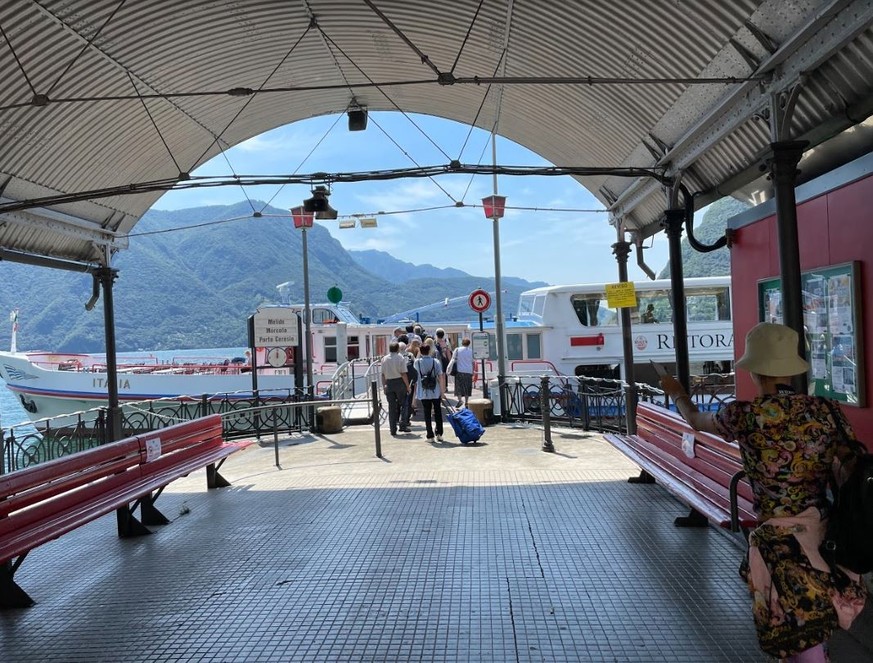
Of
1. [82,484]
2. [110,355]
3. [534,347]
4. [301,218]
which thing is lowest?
[82,484]

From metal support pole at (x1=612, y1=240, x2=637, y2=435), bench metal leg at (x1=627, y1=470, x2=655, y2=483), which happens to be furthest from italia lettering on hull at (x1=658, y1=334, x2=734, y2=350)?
bench metal leg at (x1=627, y1=470, x2=655, y2=483)

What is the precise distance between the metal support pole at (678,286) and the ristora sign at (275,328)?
7816mm

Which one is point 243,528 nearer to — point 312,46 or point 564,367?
point 312,46

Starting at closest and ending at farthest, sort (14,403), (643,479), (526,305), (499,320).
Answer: (643,479)
(499,320)
(526,305)
(14,403)

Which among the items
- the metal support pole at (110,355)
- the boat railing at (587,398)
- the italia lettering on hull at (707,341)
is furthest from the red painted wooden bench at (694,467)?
the italia lettering on hull at (707,341)

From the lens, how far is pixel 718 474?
4676mm

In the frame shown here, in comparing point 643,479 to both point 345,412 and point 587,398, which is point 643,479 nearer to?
point 587,398

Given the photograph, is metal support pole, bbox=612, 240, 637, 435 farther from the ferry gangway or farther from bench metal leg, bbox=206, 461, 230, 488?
bench metal leg, bbox=206, 461, 230, 488

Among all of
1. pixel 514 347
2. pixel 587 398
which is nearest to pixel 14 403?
pixel 514 347

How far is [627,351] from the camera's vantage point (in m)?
10.6

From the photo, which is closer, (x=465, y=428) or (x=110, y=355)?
(x=465, y=428)

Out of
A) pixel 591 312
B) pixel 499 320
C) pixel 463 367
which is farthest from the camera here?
pixel 591 312

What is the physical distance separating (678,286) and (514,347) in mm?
11244

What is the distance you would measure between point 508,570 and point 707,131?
4.99 metres
